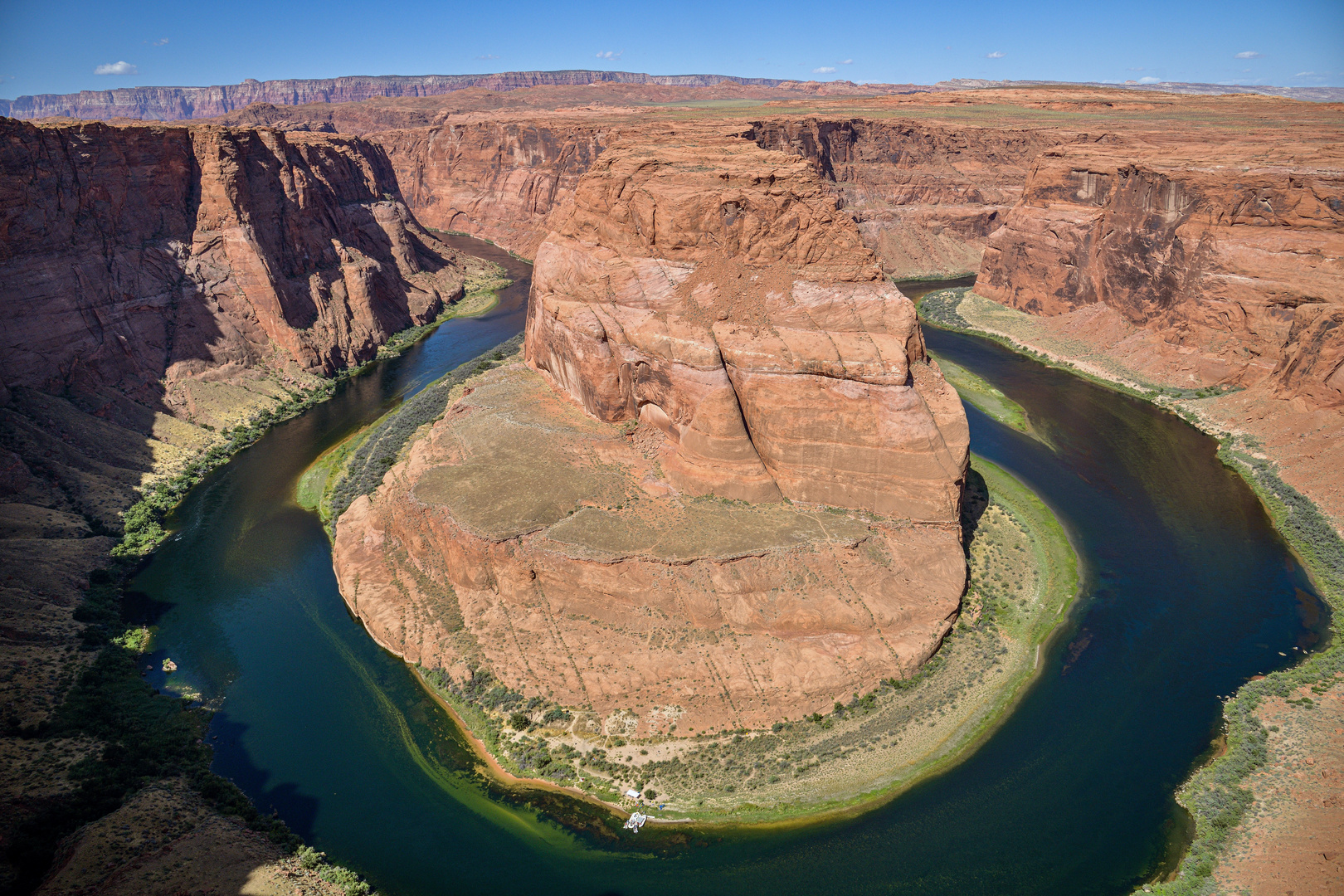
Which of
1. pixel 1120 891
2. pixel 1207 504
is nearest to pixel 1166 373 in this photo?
pixel 1207 504

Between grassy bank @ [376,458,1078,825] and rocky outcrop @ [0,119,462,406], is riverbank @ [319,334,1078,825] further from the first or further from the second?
rocky outcrop @ [0,119,462,406]

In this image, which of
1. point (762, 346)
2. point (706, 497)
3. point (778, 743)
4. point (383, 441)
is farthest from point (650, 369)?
point (383, 441)

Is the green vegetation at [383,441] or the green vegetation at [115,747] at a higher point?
the green vegetation at [383,441]

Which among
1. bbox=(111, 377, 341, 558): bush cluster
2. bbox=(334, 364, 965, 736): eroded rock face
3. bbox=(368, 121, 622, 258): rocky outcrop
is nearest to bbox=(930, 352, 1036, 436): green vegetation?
bbox=(334, 364, 965, 736): eroded rock face

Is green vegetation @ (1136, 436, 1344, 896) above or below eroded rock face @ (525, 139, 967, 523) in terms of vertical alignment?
below

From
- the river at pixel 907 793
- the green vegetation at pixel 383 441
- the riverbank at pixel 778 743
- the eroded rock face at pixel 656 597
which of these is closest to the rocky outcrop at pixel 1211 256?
the river at pixel 907 793

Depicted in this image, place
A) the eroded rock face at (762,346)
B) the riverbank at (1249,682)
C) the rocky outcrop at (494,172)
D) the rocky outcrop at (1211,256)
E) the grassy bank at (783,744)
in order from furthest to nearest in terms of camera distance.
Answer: the rocky outcrop at (494,172), the rocky outcrop at (1211,256), the eroded rock face at (762,346), the grassy bank at (783,744), the riverbank at (1249,682)

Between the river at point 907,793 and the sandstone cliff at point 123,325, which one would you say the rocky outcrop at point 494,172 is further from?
the river at point 907,793
